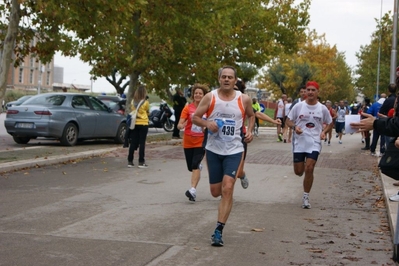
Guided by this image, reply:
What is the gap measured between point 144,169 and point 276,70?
2723 inches

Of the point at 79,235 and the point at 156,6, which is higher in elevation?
the point at 156,6

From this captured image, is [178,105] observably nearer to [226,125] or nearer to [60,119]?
[60,119]

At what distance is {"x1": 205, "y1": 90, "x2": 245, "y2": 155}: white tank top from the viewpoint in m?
8.33

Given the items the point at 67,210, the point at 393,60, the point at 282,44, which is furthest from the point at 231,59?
the point at 67,210

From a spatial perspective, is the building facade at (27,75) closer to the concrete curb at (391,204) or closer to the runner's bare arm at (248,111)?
the concrete curb at (391,204)

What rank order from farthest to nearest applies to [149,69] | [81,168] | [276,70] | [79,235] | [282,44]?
[276,70] → [282,44] → [149,69] → [81,168] → [79,235]

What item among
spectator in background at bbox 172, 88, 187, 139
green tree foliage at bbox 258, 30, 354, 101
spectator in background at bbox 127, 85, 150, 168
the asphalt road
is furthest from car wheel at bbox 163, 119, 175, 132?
green tree foliage at bbox 258, 30, 354, 101

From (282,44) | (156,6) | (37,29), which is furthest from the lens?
(282,44)

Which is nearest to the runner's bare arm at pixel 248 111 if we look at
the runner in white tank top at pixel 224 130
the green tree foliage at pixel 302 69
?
the runner in white tank top at pixel 224 130

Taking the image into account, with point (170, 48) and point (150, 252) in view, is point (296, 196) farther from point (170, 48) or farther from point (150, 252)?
point (170, 48)

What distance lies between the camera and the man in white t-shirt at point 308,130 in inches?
445

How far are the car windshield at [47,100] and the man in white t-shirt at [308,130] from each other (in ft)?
40.2

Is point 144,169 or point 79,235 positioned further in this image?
point 144,169

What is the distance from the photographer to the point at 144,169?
1647 centimetres
